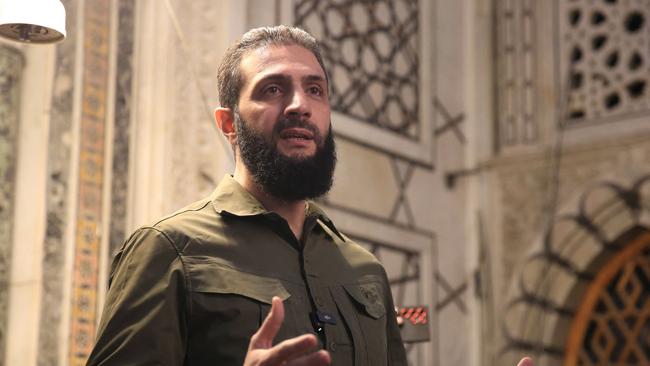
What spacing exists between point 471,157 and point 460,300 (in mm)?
822

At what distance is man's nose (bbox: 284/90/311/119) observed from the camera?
1.71m

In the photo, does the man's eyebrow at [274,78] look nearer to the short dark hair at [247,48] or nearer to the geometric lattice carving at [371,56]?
the short dark hair at [247,48]

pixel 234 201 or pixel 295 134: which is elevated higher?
pixel 295 134

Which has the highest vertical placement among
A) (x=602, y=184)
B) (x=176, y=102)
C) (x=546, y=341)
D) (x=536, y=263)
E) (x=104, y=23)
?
(x=104, y=23)

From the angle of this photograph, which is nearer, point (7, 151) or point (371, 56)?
point (7, 151)

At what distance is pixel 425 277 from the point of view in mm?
6234

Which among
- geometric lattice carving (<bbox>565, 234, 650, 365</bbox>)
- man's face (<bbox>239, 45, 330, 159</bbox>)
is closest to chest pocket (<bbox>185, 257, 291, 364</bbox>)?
man's face (<bbox>239, 45, 330, 159</bbox>)

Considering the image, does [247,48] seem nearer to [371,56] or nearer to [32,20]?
[32,20]

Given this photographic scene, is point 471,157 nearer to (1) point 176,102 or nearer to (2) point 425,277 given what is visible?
(2) point 425,277

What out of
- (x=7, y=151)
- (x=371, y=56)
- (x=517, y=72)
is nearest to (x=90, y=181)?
(x=7, y=151)

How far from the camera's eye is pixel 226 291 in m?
1.60

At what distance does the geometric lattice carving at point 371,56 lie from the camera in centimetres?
581

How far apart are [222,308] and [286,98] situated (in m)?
0.35

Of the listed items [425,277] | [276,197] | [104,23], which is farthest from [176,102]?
[276,197]
